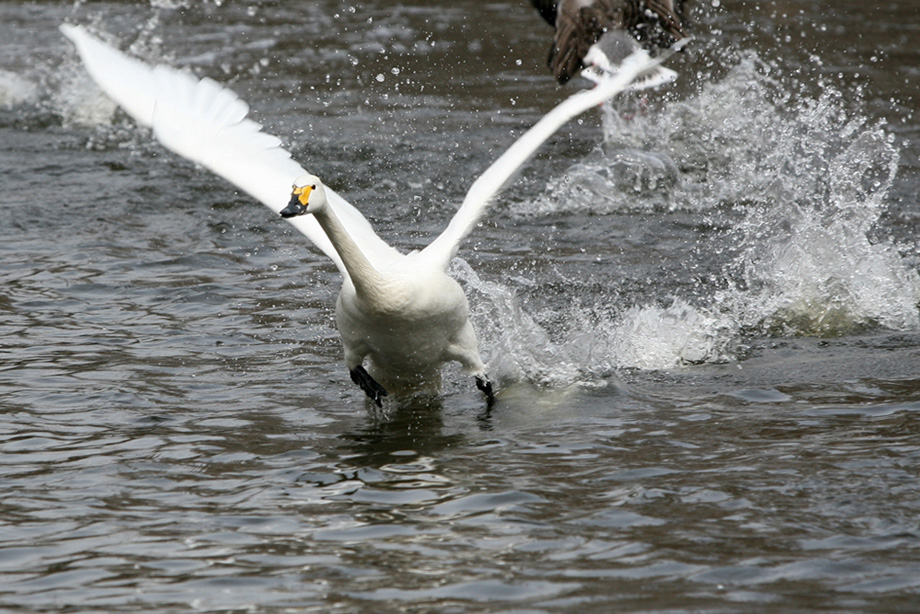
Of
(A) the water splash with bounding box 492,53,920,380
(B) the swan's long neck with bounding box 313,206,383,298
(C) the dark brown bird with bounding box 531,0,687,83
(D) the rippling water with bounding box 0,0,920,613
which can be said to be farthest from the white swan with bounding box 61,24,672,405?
(C) the dark brown bird with bounding box 531,0,687,83

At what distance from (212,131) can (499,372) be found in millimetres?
2024

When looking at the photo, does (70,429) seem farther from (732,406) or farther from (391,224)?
(391,224)

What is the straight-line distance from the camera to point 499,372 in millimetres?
7086

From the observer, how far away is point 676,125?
11.8m

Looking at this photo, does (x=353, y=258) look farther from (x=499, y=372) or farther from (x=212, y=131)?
(x=212, y=131)

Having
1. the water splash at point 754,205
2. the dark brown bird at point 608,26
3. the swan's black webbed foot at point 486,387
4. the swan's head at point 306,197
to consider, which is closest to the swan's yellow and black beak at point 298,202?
the swan's head at point 306,197

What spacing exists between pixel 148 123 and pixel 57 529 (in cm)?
272

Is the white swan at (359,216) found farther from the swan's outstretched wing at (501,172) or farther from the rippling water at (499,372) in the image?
the rippling water at (499,372)

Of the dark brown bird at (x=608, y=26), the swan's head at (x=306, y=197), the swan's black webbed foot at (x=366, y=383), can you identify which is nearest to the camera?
the swan's head at (x=306, y=197)

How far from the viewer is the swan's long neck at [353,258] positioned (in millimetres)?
6062

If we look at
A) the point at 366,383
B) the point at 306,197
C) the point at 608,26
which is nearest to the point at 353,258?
the point at 306,197

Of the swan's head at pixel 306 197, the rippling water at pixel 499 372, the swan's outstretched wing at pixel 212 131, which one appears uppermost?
the swan's outstretched wing at pixel 212 131

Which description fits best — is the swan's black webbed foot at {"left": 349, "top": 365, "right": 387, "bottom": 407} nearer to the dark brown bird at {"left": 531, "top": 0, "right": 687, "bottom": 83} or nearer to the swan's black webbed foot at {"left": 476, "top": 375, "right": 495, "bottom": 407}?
the swan's black webbed foot at {"left": 476, "top": 375, "right": 495, "bottom": 407}

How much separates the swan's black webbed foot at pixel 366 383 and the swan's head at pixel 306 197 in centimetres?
100
